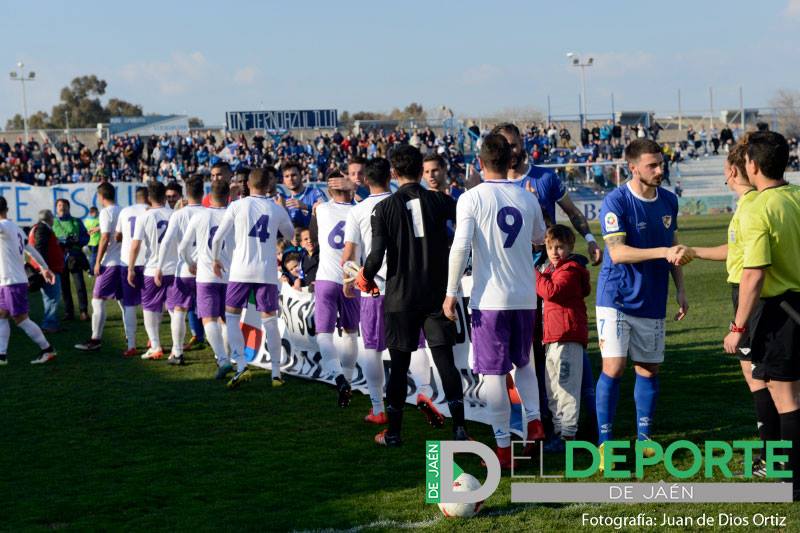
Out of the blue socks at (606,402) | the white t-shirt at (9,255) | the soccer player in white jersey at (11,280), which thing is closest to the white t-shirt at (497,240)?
the blue socks at (606,402)

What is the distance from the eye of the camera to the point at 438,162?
7.56 m

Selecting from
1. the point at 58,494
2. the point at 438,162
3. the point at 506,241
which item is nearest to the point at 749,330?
the point at 506,241

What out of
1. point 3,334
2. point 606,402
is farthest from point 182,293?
point 606,402

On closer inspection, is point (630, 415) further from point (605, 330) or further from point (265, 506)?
point (265, 506)

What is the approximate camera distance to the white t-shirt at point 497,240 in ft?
20.9

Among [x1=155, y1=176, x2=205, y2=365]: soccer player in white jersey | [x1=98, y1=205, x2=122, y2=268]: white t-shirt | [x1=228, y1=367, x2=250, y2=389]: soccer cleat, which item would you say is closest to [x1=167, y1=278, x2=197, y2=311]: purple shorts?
[x1=155, y1=176, x2=205, y2=365]: soccer player in white jersey

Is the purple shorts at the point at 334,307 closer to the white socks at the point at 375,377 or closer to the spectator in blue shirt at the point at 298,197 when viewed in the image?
the white socks at the point at 375,377

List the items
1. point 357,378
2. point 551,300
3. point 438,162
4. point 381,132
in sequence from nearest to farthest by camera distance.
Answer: point 551,300 < point 438,162 < point 357,378 < point 381,132

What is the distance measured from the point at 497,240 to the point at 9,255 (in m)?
7.11

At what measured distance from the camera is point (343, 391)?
8617 millimetres

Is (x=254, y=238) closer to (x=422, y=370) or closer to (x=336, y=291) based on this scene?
(x=336, y=291)

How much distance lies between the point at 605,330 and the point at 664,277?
0.54m

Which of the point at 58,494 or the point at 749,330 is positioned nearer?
the point at 749,330

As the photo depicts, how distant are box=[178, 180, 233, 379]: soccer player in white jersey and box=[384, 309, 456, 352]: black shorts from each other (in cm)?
358
